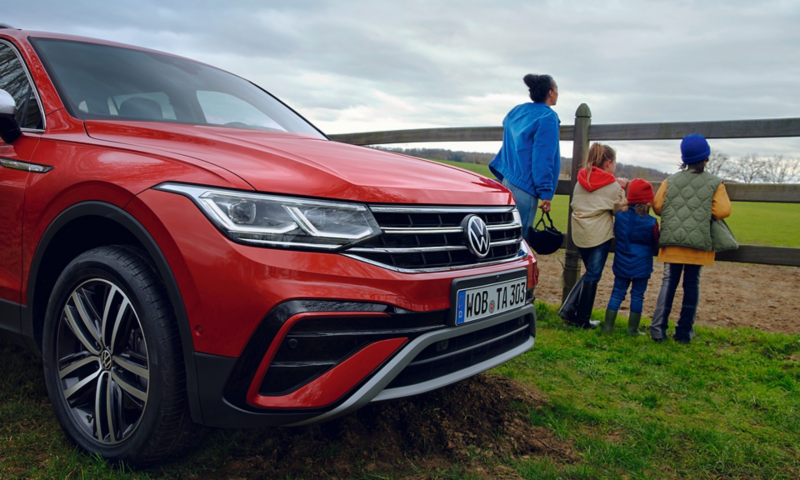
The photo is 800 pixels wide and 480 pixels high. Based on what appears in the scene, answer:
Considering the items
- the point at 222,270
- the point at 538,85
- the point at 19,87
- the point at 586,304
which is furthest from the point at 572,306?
the point at 19,87

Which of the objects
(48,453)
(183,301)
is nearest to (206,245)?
(183,301)

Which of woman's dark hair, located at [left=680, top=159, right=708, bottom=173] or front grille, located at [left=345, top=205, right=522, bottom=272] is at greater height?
woman's dark hair, located at [left=680, top=159, right=708, bottom=173]

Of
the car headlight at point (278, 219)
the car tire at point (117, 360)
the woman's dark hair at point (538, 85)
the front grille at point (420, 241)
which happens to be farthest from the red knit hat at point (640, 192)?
the car tire at point (117, 360)

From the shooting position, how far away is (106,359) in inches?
82.5

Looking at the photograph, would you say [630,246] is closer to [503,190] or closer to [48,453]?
[503,190]

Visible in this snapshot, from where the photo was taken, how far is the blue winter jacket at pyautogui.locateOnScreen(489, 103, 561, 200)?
450 centimetres

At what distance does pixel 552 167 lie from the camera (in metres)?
4.54

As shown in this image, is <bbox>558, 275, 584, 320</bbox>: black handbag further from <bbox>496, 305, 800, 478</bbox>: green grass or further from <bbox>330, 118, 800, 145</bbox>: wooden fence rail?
<bbox>330, 118, 800, 145</bbox>: wooden fence rail

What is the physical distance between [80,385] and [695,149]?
435cm

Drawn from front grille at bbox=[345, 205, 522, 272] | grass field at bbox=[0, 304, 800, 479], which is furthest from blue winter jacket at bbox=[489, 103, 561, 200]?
front grille at bbox=[345, 205, 522, 272]

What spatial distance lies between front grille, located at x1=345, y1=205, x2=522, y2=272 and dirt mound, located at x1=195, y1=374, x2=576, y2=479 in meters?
0.81

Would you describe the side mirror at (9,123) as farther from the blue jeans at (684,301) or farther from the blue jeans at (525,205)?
the blue jeans at (684,301)

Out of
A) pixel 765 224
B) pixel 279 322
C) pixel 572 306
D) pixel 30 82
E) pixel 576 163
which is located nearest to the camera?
pixel 279 322

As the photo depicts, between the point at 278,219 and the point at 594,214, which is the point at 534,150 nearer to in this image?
the point at 594,214
